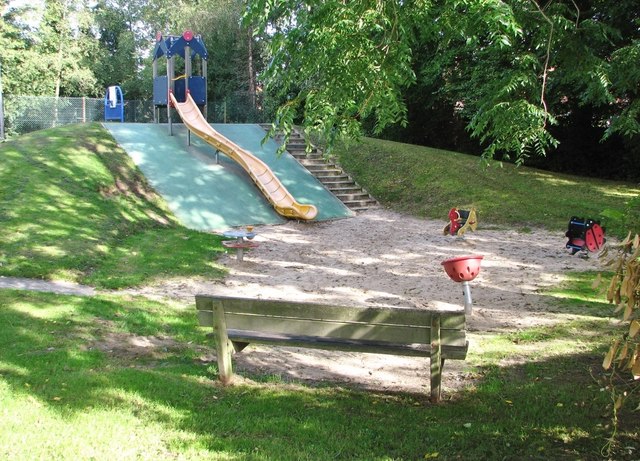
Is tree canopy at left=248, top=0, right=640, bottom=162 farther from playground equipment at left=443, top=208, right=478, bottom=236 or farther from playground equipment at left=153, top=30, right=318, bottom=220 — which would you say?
playground equipment at left=153, top=30, right=318, bottom=220

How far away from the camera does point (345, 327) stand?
4523mm

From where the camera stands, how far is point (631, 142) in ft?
62.3

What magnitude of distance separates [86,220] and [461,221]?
8.20 meters

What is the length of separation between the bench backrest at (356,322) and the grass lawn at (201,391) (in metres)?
0.54

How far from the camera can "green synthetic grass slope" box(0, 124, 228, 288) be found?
9602 mm

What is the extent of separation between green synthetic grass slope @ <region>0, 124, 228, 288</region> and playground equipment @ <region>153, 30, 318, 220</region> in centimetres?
272

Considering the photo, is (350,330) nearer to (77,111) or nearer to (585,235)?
(585,235)

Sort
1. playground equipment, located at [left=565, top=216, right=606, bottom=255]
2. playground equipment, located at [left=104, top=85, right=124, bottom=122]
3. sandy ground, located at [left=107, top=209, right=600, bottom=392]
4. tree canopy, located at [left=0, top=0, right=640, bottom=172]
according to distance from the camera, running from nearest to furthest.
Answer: tree canopy, located at [left=0, top=0, right=640, bottom=172]
sandy ground, located at [left=107, top=209, right=600, bottom=392]
playground equipment, located at [left=565, top=216, right=606, bottom=255]
playground equipment, located at [left=104, top=85, right=124, bottom=122]

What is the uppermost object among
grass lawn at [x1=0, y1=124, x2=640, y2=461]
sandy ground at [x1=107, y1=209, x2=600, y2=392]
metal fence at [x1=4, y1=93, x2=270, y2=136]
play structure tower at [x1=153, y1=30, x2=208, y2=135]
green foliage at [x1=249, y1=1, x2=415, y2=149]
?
play structure tower at [x1=153, y1=30, x2=208, y2=135]

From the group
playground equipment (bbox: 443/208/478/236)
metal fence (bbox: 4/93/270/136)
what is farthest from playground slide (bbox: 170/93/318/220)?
metal fence (bbox: 4/93/270/136)

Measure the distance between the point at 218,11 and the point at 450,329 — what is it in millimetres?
32402

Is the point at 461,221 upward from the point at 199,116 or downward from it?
downward

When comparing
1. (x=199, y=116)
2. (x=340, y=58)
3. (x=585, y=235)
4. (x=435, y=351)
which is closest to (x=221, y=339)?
(x=435, y=351)

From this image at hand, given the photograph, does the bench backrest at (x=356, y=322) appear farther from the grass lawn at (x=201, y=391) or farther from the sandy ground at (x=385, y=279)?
the sandy ground at (x=385, y=279)
